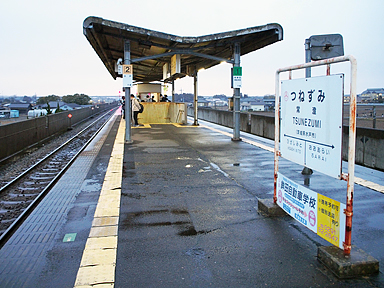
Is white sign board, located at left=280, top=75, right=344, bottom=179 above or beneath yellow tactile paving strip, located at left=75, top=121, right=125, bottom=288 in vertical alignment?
above

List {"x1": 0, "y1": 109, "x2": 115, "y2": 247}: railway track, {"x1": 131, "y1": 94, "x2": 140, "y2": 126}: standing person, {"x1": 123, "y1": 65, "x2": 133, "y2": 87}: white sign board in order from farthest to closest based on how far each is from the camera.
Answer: {"x1": 131, "y1": 94, "x2": 140, "y2": 126}: standing person
{"x1": 123, "y1": 65, "x2": 133, "y2": 87}: white sign board
{"x1": 0, "y1": 109, "x2": 115, "y2": 247}: railway track

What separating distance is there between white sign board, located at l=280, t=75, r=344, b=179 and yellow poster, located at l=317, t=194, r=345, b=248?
0.30 m

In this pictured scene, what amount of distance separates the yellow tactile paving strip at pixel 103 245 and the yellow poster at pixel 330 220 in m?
2.24

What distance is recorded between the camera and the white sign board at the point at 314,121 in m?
3.87

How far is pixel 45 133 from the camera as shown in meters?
20.2

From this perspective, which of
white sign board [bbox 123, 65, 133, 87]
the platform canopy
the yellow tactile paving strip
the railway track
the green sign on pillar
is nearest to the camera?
the yellow tactile paving strip

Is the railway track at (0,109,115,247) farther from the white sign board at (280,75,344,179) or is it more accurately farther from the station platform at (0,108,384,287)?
the white sign board at (280,75,344,179)

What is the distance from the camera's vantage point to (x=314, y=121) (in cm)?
423

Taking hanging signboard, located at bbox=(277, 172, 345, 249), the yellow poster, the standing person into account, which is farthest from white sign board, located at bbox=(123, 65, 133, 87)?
the yellow poster

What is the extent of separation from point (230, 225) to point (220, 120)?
2000 centimetres

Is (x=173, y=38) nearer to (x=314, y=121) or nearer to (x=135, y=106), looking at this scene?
(x=135, y=106)

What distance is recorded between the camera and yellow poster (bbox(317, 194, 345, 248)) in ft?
12.4

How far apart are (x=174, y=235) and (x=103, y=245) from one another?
867 mm

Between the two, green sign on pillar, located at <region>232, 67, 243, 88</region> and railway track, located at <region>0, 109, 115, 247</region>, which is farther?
green sign on pillar, located at <region>232, 67, 243, 88</region>
